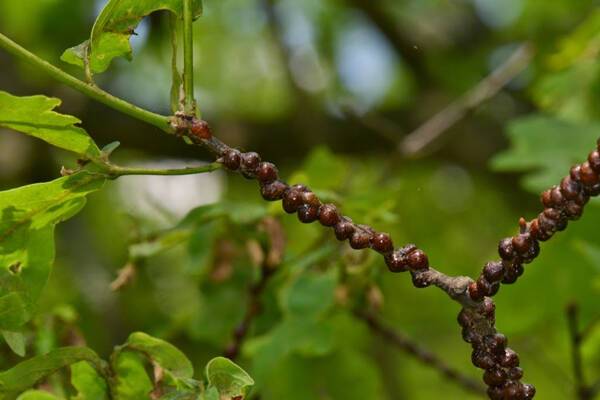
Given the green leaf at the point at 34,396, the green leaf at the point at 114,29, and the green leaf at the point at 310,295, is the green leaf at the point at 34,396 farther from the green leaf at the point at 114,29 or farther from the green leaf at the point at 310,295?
the green leaf at the point at 310,295

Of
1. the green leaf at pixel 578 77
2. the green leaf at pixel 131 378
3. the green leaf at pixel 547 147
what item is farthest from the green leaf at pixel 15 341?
the green leaf at pixel 578 77

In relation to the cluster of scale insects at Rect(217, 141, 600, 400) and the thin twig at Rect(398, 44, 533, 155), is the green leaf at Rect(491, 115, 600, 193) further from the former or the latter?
the cluster of scale insects at Rect(217, 141, 600, 400)

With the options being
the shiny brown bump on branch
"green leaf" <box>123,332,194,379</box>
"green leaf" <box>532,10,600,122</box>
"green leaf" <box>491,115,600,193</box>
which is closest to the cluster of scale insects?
the shiny brown bump on branch

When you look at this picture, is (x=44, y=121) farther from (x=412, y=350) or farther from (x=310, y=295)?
(x=412, y=350)

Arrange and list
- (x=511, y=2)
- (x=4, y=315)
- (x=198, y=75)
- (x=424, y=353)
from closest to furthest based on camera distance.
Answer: (x=4, y=315) → (x=424, y=353) → (x=511, y=2) → (x=198, y=75)

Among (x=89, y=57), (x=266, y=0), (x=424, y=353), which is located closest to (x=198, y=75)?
(x=266, y=0)

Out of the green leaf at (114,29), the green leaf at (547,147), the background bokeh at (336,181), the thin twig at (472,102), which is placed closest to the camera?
the green leaf at (114,29)

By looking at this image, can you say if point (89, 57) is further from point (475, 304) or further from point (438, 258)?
point (438, 258)

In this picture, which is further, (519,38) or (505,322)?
(519,38)
